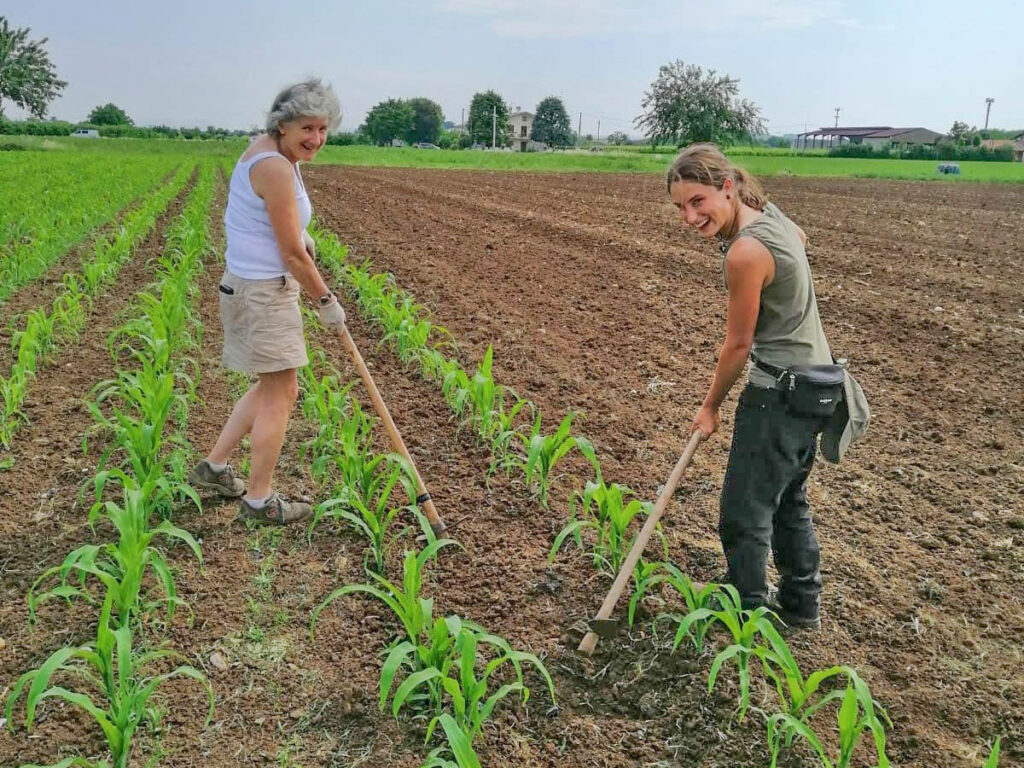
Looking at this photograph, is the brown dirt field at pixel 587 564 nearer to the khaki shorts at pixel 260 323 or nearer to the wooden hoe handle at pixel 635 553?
the wooden hoe handle at pixel 635 553

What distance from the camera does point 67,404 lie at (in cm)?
480

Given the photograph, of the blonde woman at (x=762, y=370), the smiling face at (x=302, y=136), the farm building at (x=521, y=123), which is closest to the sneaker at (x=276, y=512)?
the smiling face at (x=302, y=136)

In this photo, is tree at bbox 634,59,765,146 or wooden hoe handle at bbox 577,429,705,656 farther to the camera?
tree at bbox 634,59,765,146

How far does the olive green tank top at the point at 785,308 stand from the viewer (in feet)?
7.80

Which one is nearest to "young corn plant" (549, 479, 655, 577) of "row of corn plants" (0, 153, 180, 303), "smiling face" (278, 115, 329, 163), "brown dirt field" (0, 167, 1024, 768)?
"brown dirt field" (0, 167, 1024, 768)

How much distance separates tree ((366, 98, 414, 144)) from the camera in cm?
10994

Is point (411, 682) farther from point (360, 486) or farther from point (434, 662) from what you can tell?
point (360, 486)

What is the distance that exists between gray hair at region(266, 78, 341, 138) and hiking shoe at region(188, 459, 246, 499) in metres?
1.56

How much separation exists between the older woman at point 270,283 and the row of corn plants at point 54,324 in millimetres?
1596

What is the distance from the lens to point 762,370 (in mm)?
2561

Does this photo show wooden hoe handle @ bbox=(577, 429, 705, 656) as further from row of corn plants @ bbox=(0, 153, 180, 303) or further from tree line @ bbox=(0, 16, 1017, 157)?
tree line @ bbox=(0, 16, 1017, 157)

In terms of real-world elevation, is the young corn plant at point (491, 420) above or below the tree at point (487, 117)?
below

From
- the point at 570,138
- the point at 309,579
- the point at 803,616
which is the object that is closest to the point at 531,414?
the point at 309,579

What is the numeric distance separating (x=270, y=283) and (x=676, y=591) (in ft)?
6.48
